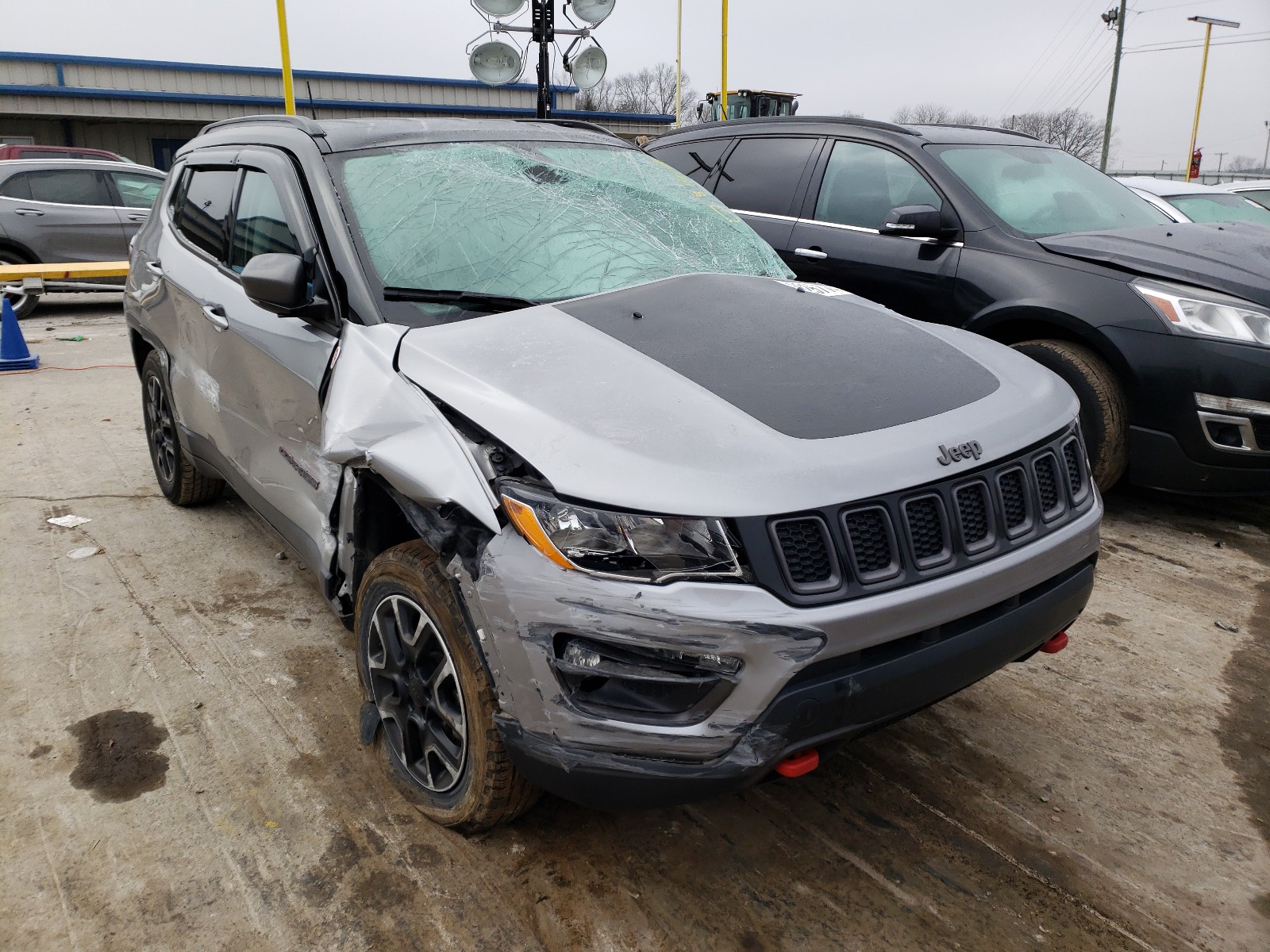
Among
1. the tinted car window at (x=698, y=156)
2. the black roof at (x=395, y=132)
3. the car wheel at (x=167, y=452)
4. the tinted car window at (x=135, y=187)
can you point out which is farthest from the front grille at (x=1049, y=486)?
the tinted car window at (x=135, y=187)

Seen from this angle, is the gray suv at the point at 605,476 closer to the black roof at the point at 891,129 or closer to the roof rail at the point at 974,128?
the black roof at the point at 891,129

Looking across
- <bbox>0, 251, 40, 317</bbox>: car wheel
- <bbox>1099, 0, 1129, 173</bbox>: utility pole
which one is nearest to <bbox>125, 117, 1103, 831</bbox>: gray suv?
<bbox>0, 251, 40, 317</bbox>: car wheel

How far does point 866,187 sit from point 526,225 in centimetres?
318

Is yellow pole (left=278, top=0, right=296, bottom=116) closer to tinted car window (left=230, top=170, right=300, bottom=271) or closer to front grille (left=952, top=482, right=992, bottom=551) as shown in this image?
tinted car window (left=230, top=170, right=300, bottom=271)

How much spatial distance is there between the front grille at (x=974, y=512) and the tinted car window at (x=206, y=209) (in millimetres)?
2828

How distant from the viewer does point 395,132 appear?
→ 10.4 ft

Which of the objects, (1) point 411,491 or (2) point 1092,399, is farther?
(2) point 1092,399

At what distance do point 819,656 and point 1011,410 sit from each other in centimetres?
91

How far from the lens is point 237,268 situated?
3.43 m

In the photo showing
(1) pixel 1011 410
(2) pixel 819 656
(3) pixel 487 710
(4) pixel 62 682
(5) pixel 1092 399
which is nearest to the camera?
(2) pixel 819 656

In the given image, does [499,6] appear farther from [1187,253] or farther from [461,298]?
[461,298]

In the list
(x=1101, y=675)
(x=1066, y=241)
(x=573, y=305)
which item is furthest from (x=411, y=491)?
(x=1066, y=241)

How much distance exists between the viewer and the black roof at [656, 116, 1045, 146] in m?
5.43

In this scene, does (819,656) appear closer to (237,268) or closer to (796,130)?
(237,268)
